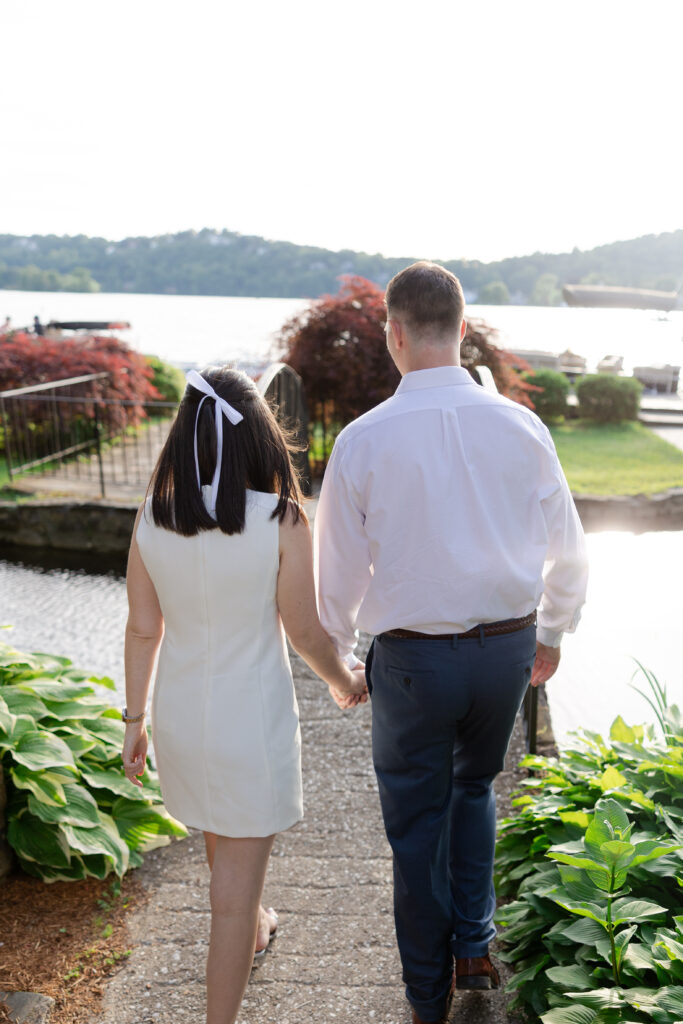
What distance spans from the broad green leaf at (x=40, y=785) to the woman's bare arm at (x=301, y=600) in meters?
1.23

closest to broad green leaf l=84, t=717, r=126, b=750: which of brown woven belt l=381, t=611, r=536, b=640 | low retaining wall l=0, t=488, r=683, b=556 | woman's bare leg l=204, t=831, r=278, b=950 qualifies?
woman's bare leg l=204, t=831, r=278, b=950

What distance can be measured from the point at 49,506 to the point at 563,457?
25.2 feet

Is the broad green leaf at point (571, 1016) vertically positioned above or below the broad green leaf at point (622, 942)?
below

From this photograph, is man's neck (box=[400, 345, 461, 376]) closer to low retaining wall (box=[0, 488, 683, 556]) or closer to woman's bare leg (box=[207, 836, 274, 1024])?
woman's bare leg (box=[207, 836, 274, 1024])

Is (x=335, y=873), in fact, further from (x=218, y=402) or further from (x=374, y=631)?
(x=218, y=402)

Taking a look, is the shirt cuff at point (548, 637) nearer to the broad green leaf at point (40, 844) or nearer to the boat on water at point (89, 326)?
the broad green leaf at point (40, 844)

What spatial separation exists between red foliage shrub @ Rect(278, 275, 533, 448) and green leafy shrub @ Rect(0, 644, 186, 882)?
296 inches

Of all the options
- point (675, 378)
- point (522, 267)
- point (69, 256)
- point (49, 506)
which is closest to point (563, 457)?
point (49, 506)

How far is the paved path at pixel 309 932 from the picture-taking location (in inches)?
91.0


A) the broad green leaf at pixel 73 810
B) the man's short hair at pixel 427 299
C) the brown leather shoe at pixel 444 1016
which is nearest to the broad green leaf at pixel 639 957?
the brown leather shoe at pixel 444 1016

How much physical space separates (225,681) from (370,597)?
41 cm

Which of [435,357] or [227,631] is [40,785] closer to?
[227,631]

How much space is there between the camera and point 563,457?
41.1 feet

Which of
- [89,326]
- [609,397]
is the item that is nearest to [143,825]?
[609,397]
